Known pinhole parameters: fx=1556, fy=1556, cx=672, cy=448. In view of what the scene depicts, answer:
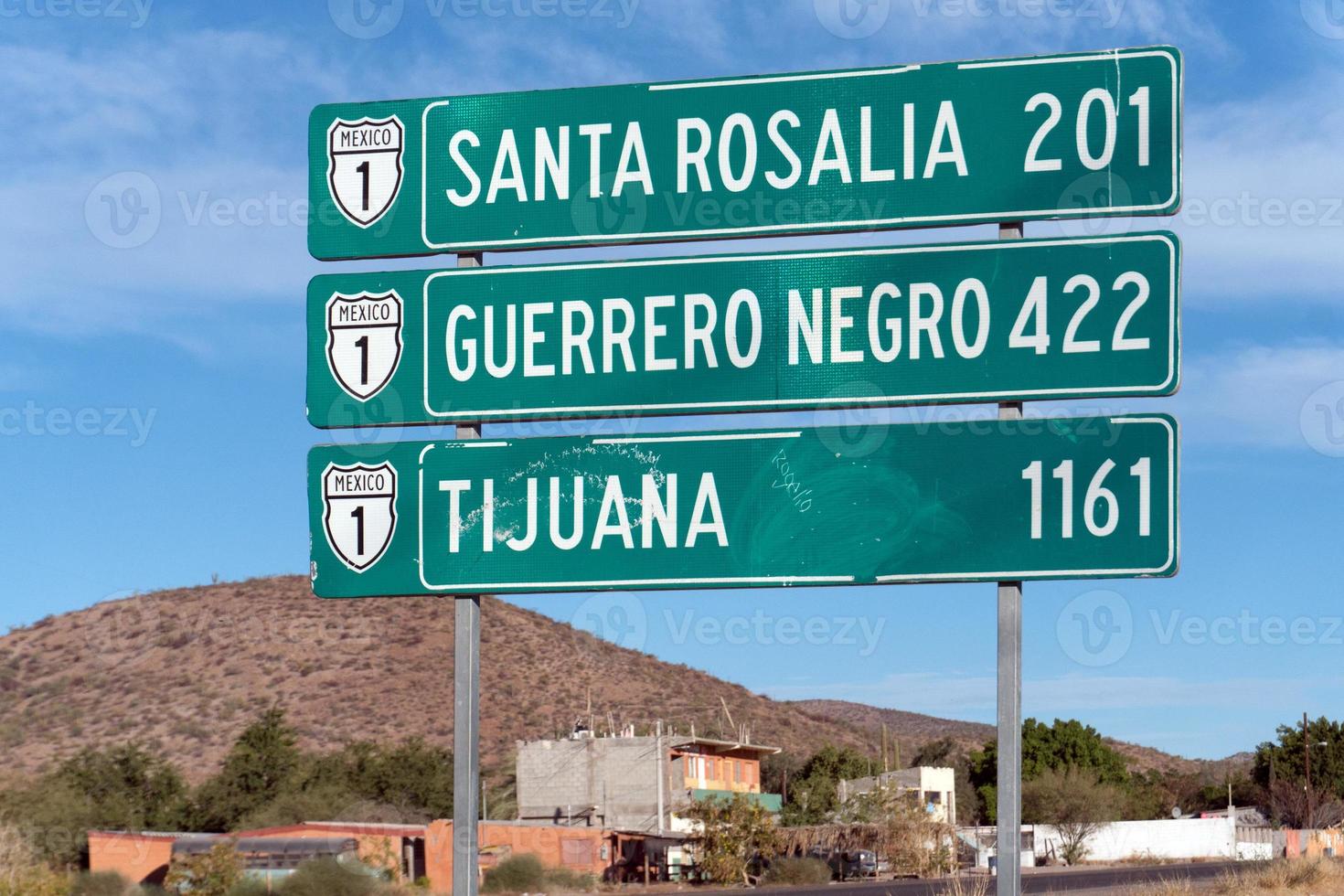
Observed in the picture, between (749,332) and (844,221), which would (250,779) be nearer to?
(749,332)

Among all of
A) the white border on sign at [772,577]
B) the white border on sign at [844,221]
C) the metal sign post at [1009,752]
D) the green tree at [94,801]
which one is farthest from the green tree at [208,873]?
the metal sign post at [1009,752]

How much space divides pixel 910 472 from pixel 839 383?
0.70m

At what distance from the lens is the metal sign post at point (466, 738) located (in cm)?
966

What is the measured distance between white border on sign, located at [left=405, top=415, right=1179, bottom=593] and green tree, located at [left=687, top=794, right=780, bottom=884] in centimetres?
5103

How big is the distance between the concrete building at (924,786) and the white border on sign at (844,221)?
64988 mm

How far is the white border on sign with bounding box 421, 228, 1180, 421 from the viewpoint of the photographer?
356 inches

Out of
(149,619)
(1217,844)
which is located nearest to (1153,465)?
(1217,844)

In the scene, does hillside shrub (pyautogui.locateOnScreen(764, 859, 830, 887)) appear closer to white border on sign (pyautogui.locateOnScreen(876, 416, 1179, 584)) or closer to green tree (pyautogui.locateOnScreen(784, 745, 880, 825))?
green tree (pyautogui.locateOnScreen(784, 745, 880, 825))

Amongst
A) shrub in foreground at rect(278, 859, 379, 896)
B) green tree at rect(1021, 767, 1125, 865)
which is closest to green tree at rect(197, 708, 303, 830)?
shrub in foreground at rect(278, 859, 379, 896)

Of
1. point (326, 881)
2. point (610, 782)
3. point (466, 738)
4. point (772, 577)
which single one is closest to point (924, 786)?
point (610, 782)

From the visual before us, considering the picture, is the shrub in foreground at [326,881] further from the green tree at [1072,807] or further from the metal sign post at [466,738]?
the green tree at [1072,807]

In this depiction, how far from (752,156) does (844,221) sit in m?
0.74

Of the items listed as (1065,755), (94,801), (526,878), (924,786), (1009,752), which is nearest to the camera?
(1009,752)

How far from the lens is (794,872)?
203ft
